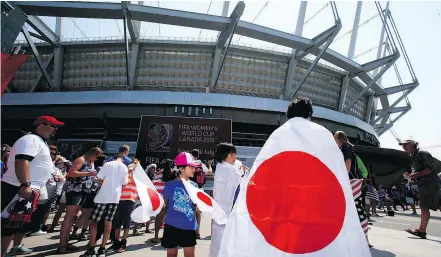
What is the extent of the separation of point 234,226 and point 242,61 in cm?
2742

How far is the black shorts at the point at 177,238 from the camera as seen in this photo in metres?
3.11

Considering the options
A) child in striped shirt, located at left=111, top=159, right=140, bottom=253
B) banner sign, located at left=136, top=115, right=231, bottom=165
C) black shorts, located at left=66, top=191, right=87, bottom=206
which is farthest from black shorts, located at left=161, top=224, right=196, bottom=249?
banner sign, located at left=136, top=115, right=231, bottom=165

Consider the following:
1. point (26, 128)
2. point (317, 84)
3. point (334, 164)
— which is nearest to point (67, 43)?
point (26, 128)

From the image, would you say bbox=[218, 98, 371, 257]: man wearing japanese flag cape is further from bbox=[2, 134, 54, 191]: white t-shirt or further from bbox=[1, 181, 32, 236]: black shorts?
bbox=[1, 181, 32, 236]: black shorts

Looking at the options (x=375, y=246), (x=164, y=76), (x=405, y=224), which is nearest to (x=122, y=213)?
(x=375, y=246)

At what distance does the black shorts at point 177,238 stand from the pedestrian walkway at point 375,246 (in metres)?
1.51

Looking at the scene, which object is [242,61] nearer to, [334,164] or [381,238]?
[381,238]

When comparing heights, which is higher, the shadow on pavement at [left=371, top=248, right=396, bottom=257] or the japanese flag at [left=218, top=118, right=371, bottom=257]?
the japanese flag at [left=218, top=118, right=371, bottom=257]

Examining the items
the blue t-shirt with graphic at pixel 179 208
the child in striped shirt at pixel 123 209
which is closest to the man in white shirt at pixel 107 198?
the child in striped shirt at pixel 123 209

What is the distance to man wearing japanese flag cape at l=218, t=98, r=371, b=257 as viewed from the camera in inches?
69.9

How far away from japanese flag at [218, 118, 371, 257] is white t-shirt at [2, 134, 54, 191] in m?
2.64

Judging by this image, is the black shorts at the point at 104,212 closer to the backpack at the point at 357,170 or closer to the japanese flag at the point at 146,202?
the japanese flag at the point at 146,202

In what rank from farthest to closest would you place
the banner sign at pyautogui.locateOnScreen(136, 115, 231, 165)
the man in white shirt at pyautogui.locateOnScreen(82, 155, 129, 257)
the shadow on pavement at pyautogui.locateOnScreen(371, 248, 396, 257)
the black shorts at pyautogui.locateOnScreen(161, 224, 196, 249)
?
1. the banner sign at pyautogui.locateOnScreen(136, 115, 231, 165)
2. the man in white shirt at pyautogui.locateOnScreen(82, 155, 129, 257)
3. the shadow on pavement at pyautogui.locateOnScreen(371, 248, 396, 257)
4. the black shorts at pyautogui.locateOnScreen(161, 224, 196, 249)

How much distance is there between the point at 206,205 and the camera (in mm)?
3158
